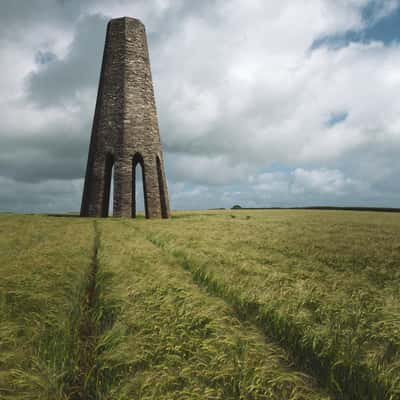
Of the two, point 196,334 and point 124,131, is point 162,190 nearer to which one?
point 124,131

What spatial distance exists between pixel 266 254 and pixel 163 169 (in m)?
15.5

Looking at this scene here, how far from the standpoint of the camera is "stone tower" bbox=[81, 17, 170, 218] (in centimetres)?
1780

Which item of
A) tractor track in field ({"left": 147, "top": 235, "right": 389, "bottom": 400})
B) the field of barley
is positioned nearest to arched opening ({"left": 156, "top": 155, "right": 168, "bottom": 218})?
the field of barley

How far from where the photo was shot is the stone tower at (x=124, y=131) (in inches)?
701

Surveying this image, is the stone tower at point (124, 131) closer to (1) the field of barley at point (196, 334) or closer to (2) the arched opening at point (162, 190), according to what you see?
(2) the arched opening at point (162, 190)

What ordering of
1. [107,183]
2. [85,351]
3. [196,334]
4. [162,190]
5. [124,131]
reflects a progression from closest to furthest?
[85,351]
[196,334]
[124,131]
[107,183]
[162,190]

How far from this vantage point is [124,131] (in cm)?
1780

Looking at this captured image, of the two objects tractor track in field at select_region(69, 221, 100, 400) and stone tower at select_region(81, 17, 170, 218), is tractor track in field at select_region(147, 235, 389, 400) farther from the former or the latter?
stone tower at select_region(81, 17, 170, 218)

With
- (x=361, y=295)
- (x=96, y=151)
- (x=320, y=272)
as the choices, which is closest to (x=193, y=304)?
(x=361, y=295)

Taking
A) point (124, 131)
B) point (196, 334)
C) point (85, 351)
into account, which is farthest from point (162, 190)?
point (85, 351)

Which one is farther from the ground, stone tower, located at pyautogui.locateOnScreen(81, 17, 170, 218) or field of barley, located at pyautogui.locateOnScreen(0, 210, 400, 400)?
stone tower, located at pyautogui.locateOnScreen(81, 17, 170, 218)

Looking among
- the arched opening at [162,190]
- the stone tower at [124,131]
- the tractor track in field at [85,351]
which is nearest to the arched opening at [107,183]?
the stone tower at [124,131]

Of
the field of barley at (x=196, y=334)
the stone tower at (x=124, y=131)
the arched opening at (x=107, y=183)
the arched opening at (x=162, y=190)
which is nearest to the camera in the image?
A: the field of barley at (x=196, y=334)

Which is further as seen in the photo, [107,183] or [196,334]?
[107,183]
